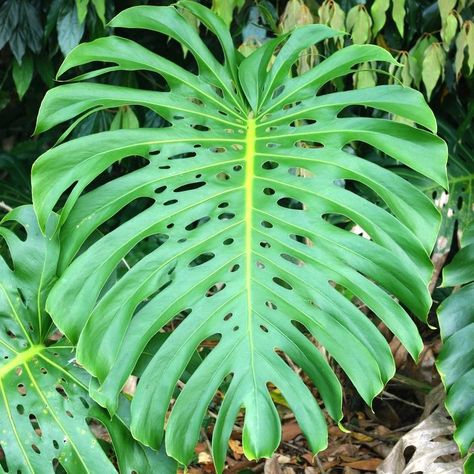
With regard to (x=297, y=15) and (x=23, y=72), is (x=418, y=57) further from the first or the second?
(x=23, y=72)

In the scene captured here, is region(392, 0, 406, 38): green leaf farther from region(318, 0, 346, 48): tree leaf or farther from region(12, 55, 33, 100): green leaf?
region(12, 55, 33, 100): green leaf

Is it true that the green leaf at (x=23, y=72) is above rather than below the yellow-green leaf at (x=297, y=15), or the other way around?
below

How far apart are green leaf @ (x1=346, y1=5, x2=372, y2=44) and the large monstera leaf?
17.1 inches

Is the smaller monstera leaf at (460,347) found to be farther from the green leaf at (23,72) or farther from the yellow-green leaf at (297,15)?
the green leaf at (23,72)

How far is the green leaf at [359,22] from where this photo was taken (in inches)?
65.3

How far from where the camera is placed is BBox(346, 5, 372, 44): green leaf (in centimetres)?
166

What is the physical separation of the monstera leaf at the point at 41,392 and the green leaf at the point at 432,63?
0.97 metres

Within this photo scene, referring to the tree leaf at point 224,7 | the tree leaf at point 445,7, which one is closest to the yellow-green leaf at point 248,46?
the tree leaf at point 224,7

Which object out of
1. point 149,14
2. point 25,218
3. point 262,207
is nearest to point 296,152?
point 262,207

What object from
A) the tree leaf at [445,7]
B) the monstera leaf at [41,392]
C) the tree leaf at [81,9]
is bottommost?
the monstera leaf at [41,392]

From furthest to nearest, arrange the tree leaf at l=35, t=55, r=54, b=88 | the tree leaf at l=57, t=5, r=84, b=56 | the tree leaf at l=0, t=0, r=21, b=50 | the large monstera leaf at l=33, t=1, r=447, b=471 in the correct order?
the tree leaf at l=35, t=55, r=54, b=88 < the tree leaf at l=0, t=0, r=21, b=50 < the tree leaf at l=57, t=5, r=84, b=56 < the large monstera leaf at l=33, t=1, r=447, b=471

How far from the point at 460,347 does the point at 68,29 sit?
1.27 meters

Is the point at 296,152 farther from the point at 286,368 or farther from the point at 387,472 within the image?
the point at 387,472

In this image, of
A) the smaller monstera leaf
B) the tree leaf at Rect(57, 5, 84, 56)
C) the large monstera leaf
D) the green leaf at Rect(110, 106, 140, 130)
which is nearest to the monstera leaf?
the large monstera leaf
